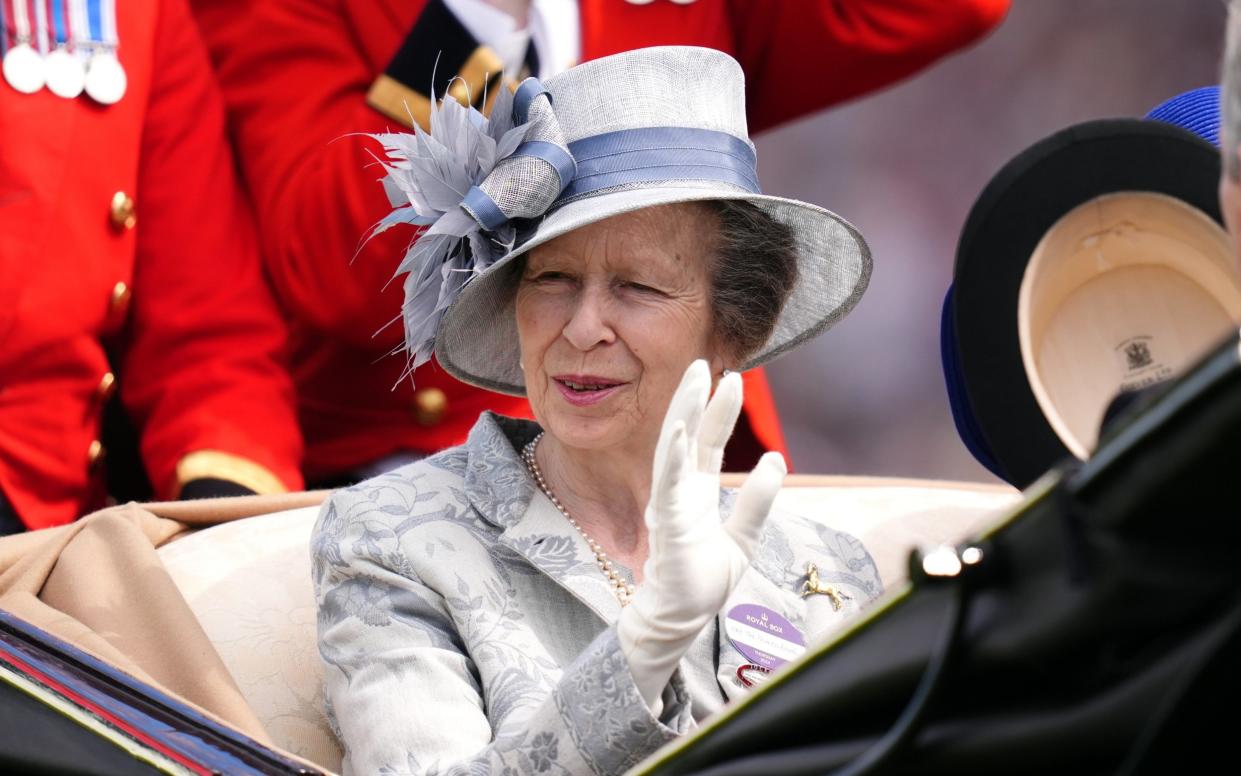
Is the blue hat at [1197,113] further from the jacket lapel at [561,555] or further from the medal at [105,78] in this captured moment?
the medal at [105,78]

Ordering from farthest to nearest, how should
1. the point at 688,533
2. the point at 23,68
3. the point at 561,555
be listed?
the point at 23,68 → the point at 561,555 → the point at 688,533

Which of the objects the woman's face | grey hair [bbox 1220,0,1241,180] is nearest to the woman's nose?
the woman's face

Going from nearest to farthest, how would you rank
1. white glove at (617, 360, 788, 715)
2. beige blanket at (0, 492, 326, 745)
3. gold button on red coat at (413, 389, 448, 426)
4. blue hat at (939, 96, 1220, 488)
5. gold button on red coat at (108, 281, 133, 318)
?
white glove at (617, 360, 788, 715) → blue hat at (939, 96, 1220, 488) → beige blanket at (0, 492, 326, 745) → gold button on red coat at (108, 281, 133, 318) → gold button on red coat at (413, 389, 448, 426)

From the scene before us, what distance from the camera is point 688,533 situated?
1498mm

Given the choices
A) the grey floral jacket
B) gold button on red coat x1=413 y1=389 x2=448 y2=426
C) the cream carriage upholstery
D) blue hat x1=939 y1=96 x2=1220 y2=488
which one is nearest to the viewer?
the grey floral jacket

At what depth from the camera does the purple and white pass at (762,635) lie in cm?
204

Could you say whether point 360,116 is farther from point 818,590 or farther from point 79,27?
point 818,590

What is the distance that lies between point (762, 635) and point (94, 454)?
1.31 m

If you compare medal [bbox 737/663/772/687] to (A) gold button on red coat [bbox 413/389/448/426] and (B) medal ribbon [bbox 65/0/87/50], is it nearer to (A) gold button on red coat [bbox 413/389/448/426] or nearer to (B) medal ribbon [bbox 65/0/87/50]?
(A) gold button on red coat [bbox 413/389/448/426]

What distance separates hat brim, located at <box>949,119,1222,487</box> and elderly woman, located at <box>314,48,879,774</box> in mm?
309

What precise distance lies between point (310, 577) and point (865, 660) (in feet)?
4.48

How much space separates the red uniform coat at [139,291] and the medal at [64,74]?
0.02 meters

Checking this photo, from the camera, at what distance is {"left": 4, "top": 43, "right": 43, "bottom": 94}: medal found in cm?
271

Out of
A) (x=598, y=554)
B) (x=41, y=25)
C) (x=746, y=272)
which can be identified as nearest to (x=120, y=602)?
(x=598, y=554)
